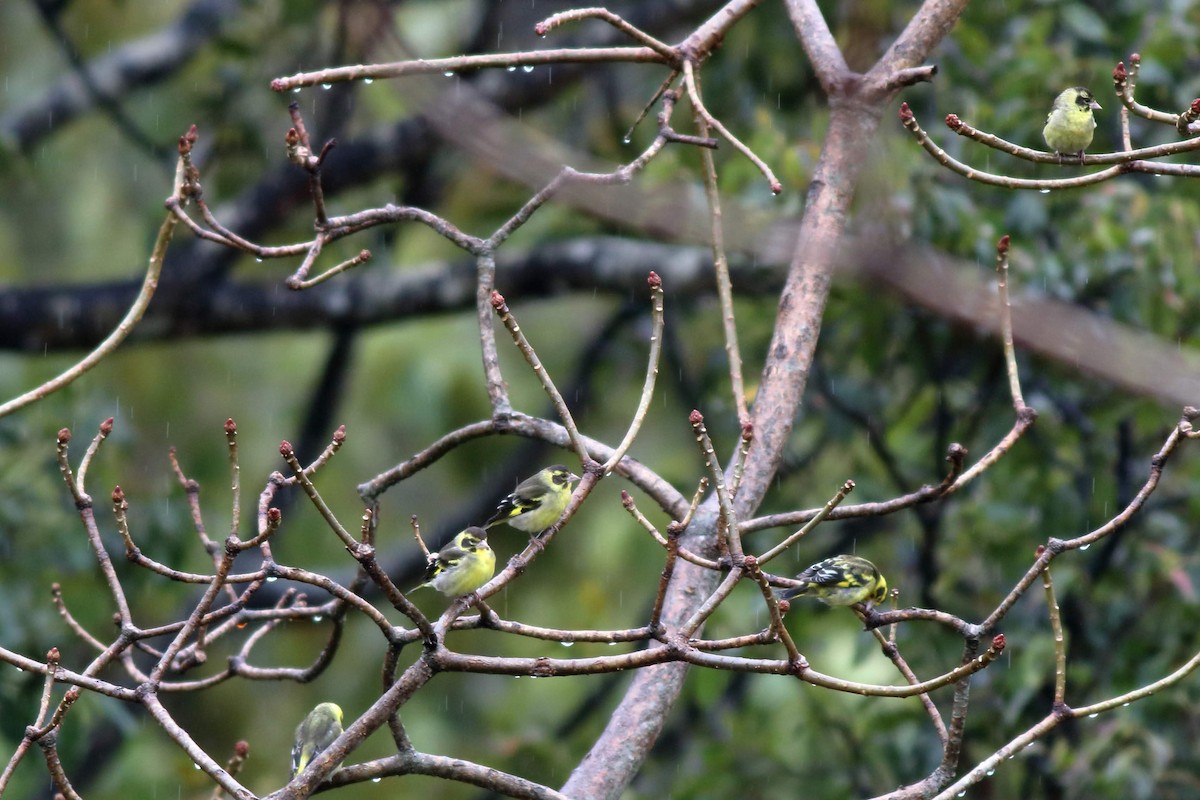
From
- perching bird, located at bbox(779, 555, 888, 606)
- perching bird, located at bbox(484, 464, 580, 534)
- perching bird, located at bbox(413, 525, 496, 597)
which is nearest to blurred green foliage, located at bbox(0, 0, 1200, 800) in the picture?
perching bird, located at bbox(779, 555, 888, 606)

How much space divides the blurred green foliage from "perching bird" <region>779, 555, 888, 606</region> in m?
0.95

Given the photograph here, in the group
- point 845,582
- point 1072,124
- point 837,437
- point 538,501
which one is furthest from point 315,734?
point 837,437

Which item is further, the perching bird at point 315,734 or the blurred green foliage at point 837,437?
the blurred green foliage at point 837,437

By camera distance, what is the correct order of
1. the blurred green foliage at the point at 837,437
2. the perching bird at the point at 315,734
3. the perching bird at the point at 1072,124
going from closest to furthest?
the perching bird at the point at 1072,124, the perching bird at the point at 315,734, the blurred green foliage at the point at 837,437

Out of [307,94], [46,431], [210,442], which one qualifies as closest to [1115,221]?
[46,431]

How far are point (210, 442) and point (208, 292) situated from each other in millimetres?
2545

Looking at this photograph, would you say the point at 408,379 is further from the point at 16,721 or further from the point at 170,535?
the point at 16,721

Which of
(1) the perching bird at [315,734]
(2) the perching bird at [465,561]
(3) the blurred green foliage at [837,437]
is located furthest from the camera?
(3) the blurred green foliage at [837,437]

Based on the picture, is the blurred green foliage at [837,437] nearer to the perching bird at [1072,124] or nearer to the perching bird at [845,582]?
the perching bird at [1072,124]

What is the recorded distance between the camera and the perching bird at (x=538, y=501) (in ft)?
12.0

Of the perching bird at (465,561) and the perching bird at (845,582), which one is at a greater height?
the perching bird at (465,561)

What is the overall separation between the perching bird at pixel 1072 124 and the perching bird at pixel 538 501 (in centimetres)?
146

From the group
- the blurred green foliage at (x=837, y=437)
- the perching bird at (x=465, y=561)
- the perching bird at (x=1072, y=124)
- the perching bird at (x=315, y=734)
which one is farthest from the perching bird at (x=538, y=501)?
the perching bird at (x=1072, y=124)

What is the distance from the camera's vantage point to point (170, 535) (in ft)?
18.6
